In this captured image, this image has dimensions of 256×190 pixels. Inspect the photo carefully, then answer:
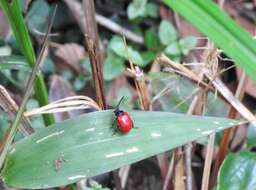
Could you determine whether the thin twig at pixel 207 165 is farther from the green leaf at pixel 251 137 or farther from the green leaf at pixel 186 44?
the green leaf at pixel 186 44

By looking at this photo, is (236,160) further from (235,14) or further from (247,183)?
(235,14)

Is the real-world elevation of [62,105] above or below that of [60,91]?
above

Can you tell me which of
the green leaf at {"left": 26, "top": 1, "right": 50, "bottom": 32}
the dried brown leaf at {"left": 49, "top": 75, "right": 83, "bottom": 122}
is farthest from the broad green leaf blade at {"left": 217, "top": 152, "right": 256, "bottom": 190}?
the green leaf at {"left": 26, "top": 1, "right": 50, "bottom": 32}

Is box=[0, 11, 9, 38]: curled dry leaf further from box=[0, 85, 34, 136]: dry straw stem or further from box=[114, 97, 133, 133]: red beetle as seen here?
box=[114, 97, 133, 133]: red beetle

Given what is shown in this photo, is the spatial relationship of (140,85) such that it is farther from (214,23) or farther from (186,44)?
(186,44)

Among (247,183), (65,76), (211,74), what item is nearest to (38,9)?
(65,76)

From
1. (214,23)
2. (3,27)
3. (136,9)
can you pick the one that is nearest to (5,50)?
(3,27)
